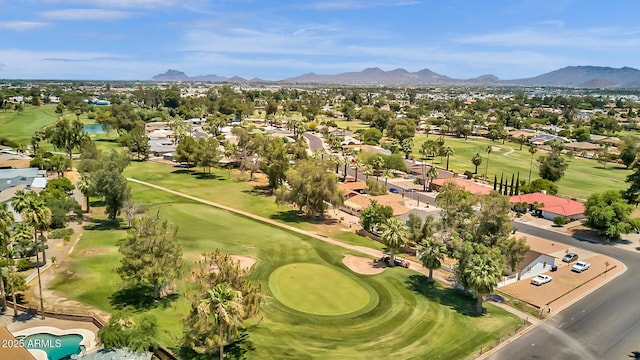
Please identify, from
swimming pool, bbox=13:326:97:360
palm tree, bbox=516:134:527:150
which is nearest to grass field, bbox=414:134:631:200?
palm tree, bbox=516:134:527:150

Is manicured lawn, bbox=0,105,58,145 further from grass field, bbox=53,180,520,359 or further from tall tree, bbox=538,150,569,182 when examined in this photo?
tall tree, bbox=538,150,569,182

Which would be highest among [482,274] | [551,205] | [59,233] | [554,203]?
[482,274]

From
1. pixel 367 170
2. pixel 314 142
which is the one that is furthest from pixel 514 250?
pixel 314 142

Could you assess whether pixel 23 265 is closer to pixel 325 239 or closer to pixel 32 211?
pixel 32 211

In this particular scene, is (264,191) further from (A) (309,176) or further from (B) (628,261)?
(B) (628,261)

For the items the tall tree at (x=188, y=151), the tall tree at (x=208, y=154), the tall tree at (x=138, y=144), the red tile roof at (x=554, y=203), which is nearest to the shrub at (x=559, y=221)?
the red tile roof at (x=554, y=203)

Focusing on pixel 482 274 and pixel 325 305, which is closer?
pixel 482 274

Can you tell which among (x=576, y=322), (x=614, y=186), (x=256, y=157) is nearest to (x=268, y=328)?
(x=576, y=322)
